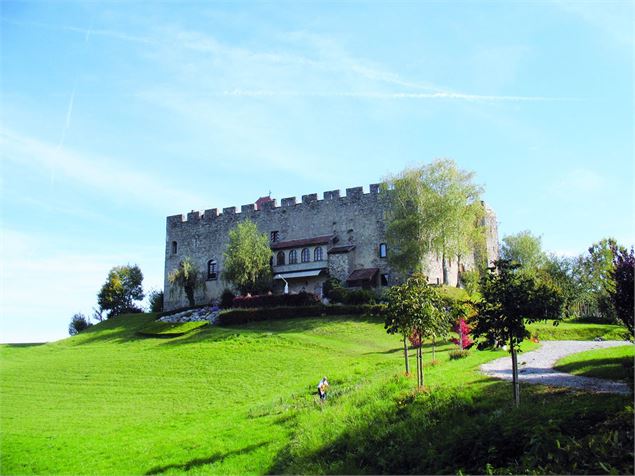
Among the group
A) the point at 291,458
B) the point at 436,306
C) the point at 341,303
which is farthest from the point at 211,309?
the point at 291,458

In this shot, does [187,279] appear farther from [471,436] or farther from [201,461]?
[471,436]

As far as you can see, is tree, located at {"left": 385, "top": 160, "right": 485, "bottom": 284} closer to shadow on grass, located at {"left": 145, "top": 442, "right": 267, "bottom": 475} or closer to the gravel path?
the gravel path

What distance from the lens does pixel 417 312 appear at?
1827 centimetres

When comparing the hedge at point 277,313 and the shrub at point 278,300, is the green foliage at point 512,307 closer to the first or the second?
the hedge at point 277,313

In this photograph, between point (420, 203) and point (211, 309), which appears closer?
point (420, 203)

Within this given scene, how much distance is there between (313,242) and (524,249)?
28.6 m

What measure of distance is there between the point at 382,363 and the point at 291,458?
1116 cm

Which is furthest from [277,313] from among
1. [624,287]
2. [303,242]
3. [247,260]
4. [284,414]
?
[624,287]

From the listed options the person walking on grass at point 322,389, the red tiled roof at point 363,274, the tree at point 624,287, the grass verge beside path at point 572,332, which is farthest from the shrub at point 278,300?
the tree at point 624,287

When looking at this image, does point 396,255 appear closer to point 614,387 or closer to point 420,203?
point 420,203

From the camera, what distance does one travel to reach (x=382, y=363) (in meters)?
24.4

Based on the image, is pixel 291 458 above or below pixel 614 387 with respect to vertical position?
below

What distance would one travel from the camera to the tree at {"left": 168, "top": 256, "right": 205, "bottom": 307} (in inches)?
2085

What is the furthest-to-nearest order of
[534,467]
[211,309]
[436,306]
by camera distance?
[211,309]
[436,306]
[534,467]
